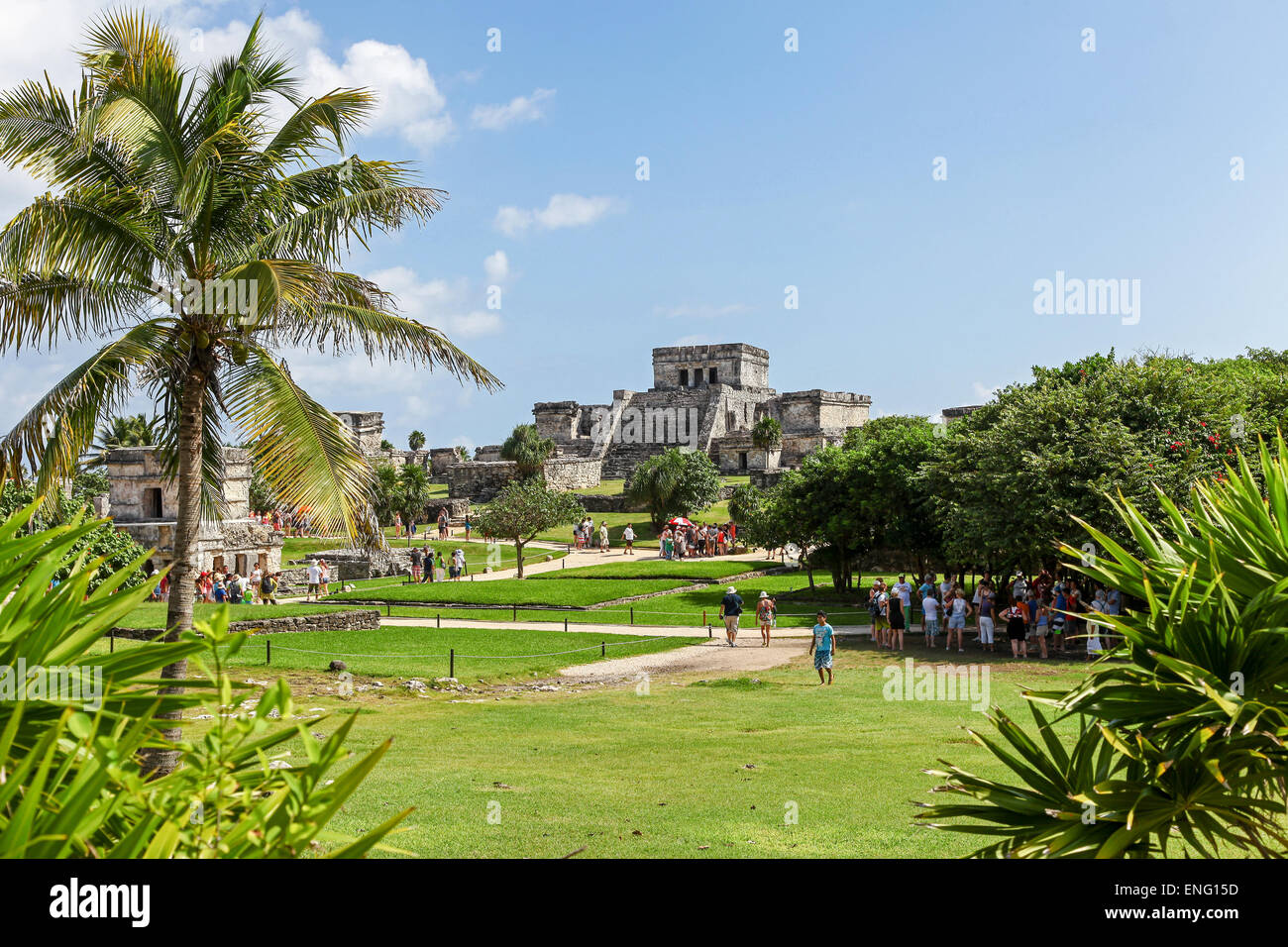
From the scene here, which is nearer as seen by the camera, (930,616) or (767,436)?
(930,616)

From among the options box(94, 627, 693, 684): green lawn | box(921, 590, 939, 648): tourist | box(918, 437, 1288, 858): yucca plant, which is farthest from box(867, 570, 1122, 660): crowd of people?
box(918, 437, 1288, 858): yucca plant

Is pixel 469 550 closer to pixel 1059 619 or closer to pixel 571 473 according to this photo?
pixel 571 473

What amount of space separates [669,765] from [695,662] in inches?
312

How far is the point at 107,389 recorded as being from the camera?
8.29m

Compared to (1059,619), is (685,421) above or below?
above

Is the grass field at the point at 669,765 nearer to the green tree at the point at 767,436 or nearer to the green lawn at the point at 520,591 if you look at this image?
the green lawn at the point at 520,591

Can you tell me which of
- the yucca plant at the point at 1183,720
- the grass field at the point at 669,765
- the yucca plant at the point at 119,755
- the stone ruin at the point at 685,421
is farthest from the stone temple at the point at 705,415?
the yucca plant at the point at 119,755

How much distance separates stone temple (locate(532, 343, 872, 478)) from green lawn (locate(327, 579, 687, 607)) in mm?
35330

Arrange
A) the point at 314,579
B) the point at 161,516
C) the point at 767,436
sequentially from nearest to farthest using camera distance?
the point at 314,579 < the point at 161,516 < the point at 767,436

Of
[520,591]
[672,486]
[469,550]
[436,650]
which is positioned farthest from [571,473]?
[436,650]

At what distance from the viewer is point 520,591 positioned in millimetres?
26953

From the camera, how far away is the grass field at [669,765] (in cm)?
704

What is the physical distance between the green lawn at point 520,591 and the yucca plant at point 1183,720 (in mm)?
21504
